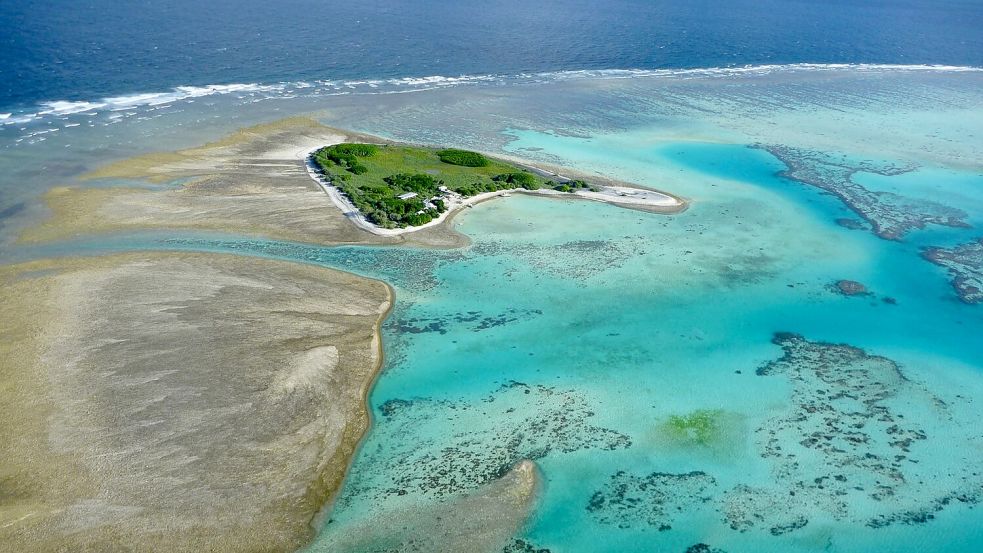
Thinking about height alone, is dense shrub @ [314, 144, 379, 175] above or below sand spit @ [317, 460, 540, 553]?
above

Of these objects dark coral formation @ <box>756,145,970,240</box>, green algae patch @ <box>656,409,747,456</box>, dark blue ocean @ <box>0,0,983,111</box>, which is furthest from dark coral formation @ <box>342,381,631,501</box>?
dark blue ocean @ <box>0,0,983,111</box>

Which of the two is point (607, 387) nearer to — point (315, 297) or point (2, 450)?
point (315, 297)

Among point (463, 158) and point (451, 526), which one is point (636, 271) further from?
point (451, 526)

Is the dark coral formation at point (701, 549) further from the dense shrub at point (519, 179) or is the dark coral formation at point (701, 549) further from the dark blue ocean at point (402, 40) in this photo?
the dark blue ocean at point (402, 40)

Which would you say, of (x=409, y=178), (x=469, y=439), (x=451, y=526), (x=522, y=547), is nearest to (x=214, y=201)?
(x=409, y=178)

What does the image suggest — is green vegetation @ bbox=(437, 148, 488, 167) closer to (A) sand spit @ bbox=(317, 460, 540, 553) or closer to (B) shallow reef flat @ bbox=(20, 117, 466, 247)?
(B) shallow reef flat @ bbox=(20, 117, 466, 247)
